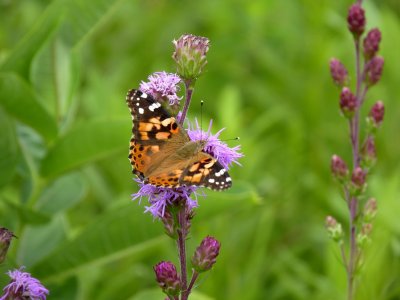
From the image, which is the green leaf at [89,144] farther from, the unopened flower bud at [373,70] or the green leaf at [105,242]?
the unopened flower bud at [373,70]

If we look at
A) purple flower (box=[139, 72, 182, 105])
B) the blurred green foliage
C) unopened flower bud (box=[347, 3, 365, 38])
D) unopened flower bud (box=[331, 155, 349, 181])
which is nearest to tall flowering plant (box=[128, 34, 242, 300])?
purple flower (box=[139, 72, 182, 105])

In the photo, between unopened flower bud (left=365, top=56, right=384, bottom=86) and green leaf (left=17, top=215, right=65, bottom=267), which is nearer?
unopened flower bud (left=365, top=56, right=384, bottom=86)

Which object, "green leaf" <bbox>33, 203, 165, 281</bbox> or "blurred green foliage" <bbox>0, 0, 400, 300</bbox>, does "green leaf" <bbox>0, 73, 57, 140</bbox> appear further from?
"green leaf" <bbox>33, 203, 165, 281</bbox>

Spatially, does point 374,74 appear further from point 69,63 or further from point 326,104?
point 326,104

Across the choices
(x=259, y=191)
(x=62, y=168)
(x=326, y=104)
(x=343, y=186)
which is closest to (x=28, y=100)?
(x=62, y=168)

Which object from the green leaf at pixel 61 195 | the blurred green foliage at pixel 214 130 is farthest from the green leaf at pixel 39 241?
the green leaf at pixel 61 195
